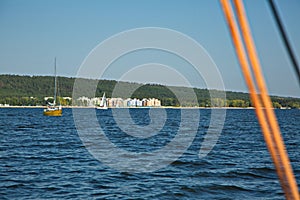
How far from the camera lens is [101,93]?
153 m

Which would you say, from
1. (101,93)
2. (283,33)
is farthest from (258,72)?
(101,93)

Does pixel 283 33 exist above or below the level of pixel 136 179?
above

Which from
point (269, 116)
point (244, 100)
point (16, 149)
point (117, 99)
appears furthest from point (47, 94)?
point (269, 116)

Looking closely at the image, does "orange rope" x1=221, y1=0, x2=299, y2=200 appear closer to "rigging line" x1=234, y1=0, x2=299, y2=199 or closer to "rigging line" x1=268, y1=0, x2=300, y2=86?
"rigging line" x1=234, y1=0, x2=299, y2=199

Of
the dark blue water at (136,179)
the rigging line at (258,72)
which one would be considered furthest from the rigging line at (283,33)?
the dark blue water at (136,179)

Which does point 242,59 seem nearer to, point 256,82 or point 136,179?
point 256,82

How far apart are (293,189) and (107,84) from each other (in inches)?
6298

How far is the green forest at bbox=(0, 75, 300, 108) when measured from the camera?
15412cm

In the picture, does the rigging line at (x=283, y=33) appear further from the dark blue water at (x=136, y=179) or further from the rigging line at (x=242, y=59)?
the dark blue water at (x=136, y=179)

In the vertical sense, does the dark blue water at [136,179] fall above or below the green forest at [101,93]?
below

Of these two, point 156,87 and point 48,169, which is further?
point 156,87

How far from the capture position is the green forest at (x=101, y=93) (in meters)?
154

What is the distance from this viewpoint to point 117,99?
174125 mm

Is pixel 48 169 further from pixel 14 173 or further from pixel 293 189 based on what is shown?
pixel 293 189
